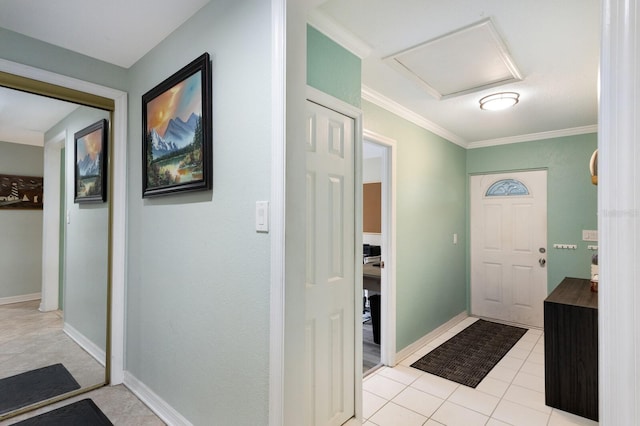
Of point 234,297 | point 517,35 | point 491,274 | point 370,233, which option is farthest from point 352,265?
point 370,233

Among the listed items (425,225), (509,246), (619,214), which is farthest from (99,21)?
(509,246)

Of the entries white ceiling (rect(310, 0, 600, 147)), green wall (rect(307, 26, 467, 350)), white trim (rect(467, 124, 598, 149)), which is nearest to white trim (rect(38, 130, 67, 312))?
white ceiling (rect(310, 0, 600, 147))

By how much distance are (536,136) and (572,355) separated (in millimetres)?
2690

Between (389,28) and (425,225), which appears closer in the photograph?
(389,28)

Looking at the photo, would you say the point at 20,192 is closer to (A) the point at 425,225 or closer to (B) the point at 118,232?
(B) the point at 118,232

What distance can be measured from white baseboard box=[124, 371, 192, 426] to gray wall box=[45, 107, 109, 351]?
0.33 m

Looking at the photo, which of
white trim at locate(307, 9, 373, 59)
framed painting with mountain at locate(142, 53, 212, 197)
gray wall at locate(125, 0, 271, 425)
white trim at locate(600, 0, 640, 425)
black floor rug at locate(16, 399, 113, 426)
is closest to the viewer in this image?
white trim at locate(600, 0, 640, 425)

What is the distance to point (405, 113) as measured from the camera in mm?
3152

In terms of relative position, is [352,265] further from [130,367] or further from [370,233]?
[370,233]

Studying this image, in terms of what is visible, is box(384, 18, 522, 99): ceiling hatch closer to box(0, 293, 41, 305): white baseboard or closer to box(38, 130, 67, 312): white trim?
box(38, 130, 67, 312): white trim

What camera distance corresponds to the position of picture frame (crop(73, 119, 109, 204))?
7.44ft

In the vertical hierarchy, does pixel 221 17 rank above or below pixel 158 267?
above

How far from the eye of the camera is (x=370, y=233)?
5.58 m

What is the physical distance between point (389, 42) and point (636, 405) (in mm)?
1937
